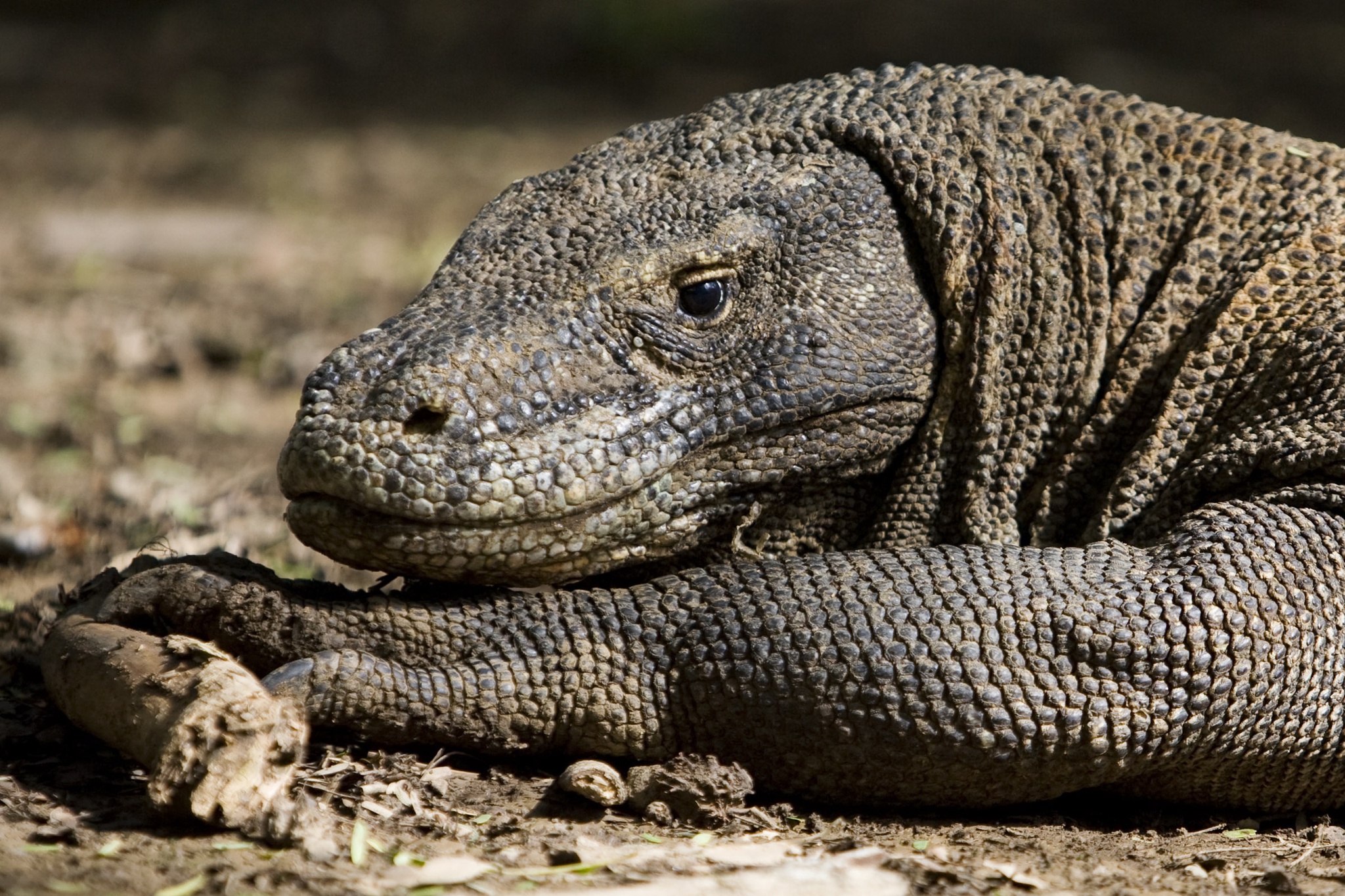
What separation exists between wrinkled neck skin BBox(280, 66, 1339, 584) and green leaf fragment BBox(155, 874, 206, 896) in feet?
3.23

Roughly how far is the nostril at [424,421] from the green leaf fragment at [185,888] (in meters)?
1.21

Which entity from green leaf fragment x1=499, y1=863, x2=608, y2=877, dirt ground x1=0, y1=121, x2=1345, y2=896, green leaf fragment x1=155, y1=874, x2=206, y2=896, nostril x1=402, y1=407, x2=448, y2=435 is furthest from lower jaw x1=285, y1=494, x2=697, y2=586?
green leaf fragment x1=155, y1=874, x2=206, y2=896

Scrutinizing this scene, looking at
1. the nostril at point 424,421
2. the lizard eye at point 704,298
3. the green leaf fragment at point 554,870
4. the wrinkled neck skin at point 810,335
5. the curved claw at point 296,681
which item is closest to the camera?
the green leaf fragment at point 554,870

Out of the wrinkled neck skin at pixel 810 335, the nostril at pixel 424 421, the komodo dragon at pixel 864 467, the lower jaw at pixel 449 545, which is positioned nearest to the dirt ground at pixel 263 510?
the komodo dragon at pixel 864 467

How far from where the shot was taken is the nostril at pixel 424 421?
12.9 feet

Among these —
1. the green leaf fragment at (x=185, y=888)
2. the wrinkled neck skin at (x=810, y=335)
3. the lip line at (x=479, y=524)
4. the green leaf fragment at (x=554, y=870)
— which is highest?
the wrinkled neck skin at (x=810, y=335)

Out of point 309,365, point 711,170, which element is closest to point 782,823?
point 711,170

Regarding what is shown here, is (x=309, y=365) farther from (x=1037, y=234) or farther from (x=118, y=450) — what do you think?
(x=1037, y=234)

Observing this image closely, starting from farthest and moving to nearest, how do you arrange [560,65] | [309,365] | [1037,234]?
[560,65], [309,365], [1037,234]

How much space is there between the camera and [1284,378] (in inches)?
176

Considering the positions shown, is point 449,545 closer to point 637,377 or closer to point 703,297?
point 637,377

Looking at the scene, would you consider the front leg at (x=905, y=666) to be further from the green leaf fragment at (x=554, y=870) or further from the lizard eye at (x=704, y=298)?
the lizard eye at (x=704, y=298)

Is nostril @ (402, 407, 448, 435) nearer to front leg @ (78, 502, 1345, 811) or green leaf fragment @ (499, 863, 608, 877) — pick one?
front leg @ (78, 502, 1345, 811)

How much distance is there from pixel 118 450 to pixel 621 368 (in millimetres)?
4450
